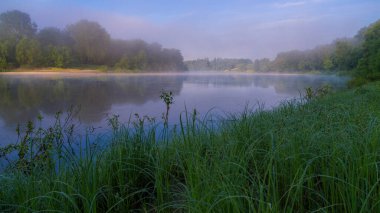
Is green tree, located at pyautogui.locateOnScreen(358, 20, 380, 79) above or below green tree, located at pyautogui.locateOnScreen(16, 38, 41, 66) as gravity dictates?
below

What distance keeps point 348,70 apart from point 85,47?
47524 mm

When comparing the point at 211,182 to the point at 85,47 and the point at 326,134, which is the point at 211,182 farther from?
the point at 85,47

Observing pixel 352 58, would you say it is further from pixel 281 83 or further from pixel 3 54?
pixel 3 54

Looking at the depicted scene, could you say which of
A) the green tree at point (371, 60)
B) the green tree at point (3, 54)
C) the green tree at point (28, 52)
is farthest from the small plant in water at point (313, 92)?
the green tree at point (28, 52)

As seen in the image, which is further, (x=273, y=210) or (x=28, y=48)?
(x=28, y=48)

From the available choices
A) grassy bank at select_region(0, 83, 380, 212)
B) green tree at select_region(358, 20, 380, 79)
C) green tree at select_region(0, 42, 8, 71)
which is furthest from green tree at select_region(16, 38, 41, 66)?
grassy bank at select_region(0, 83, 380, 212)

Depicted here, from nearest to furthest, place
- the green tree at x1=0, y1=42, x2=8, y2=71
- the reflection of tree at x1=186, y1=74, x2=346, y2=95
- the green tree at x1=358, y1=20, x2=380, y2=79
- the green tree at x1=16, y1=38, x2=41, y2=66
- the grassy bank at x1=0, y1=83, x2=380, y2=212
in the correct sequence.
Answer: the grassy bank at x1=0, y1=83, x2=380, y2=212 < the green tree at x1=358, y1=20, x2=380, y2=79 < the reflection of tree at x1=186, y1=74, x2=346, y2=95 < the green tree at x1=0, y1=42, x2=8, y2=71 < the green tree at x1=16, y1=38, x2=41, y2=66

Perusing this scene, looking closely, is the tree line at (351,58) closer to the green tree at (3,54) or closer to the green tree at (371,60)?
the green tree at (371,60)

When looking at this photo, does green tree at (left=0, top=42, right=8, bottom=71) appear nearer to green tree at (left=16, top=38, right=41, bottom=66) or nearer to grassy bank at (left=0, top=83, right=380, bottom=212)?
green tree at (left=16, top=38, right=41, bottom=66)

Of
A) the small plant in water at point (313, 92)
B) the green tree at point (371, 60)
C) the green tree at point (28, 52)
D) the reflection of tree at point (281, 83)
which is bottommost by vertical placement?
the reflection of tree at point (281, 83)

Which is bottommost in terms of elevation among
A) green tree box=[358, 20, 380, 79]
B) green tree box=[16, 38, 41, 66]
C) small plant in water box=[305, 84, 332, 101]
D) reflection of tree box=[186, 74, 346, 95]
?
reflection of tree box=[186, 74, 346, 95]

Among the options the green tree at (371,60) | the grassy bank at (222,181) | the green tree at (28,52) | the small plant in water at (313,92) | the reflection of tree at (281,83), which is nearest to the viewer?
the grassy bank at (222,181)

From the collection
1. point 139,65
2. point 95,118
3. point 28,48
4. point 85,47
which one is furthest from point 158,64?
point 95,118

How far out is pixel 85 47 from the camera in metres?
56.7
